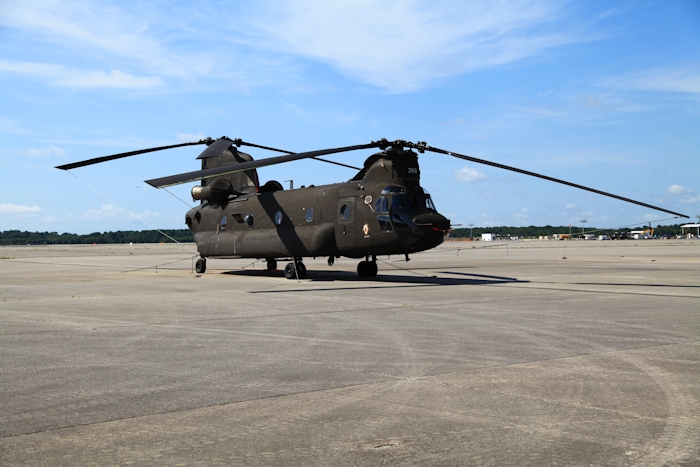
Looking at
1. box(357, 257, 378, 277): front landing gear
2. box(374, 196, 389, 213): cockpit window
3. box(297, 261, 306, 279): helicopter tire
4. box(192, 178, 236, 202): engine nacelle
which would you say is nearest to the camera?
box(374, 196, 389, 213): cockpit window

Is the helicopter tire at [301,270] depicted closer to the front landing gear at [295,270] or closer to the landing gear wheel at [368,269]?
the front landing gear at [295,270]

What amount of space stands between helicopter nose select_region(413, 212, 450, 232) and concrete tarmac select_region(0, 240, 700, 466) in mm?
6522

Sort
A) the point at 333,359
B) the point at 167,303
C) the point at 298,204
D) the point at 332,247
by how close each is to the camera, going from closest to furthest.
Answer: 1. the point at 333,359
2. the point at 167,303
3. the point at 332,247
4. the point at 298,204

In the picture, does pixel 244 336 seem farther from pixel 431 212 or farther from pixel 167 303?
pixel 431 212

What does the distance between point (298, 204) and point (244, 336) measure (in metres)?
14.1

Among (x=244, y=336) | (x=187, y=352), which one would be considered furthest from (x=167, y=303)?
(x=187, y=352)

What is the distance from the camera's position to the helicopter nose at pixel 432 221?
20203mm

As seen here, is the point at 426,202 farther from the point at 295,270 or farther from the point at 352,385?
the point at 352,385

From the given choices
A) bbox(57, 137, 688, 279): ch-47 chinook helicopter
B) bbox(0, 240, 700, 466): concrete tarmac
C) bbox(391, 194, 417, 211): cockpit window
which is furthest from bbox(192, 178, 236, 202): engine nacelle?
bbox(0, 240, 700, 466): concrete tarmac

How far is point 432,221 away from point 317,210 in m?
4.58

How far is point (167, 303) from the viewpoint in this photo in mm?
14953

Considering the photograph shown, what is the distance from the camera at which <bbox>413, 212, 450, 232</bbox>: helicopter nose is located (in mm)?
20203

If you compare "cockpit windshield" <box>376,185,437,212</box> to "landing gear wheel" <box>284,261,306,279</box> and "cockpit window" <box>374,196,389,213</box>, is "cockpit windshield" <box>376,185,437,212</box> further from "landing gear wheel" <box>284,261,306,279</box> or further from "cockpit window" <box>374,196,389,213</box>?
"landing gear wheel" <box>284,261,306,279</box>

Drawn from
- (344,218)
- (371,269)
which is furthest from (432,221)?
(371,269)
